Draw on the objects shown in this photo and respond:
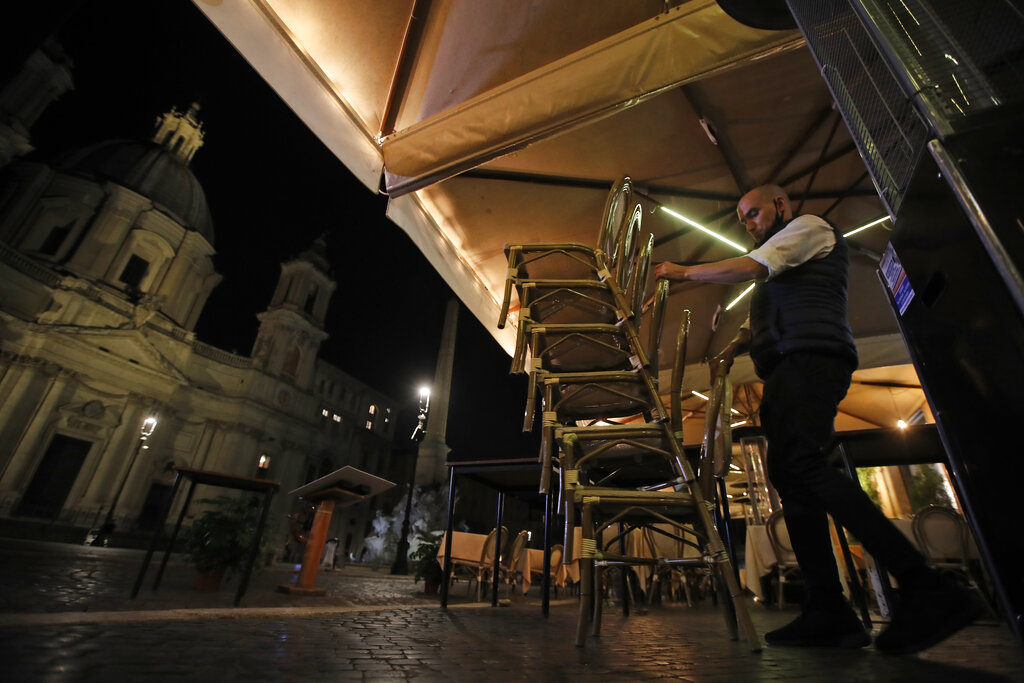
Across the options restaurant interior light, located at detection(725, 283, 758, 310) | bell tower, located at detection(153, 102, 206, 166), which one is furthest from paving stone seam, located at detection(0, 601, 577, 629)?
bell tower, located at detection(153, 102, 206, 166)

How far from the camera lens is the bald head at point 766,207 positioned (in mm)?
2336

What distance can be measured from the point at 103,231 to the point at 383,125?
120ft

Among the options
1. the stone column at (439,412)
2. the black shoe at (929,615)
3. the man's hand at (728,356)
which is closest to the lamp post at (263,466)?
the stone column at (439,412)

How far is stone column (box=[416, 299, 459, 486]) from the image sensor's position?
2594 cm

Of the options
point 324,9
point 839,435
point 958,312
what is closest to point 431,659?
point 958,312

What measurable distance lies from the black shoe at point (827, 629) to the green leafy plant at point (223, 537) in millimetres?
4859

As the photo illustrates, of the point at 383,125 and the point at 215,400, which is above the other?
the point at 215,400

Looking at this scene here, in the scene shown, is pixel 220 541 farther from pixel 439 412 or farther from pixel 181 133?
pixel 181 133

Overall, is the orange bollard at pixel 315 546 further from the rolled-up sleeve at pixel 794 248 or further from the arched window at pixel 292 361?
the arched window at pixel 292 361

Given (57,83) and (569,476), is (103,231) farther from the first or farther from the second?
(569,476)

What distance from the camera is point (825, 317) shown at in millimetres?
1915

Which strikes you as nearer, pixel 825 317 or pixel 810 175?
pixel 825 317

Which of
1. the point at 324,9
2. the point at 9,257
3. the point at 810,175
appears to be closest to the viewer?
the point at 324,9

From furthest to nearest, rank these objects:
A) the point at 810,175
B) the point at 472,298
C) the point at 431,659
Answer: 1. the point at 472,298
2. the point at 810,175
3. the point at 431,659
